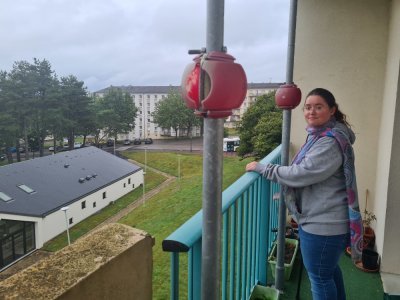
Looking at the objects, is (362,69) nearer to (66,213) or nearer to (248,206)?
(248,206)

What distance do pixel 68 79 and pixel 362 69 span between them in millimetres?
38741

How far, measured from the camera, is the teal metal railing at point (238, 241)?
2.99 ft

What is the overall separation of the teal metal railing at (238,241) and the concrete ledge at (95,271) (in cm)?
9

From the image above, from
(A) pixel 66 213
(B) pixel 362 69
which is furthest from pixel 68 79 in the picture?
(B) pixel 362 69

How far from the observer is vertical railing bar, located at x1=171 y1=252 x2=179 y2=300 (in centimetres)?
88

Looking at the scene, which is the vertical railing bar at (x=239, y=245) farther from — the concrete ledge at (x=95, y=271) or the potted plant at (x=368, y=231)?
the potted plant at (x=368, y=231)

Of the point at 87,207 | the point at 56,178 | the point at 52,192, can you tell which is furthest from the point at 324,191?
the point at 56,178

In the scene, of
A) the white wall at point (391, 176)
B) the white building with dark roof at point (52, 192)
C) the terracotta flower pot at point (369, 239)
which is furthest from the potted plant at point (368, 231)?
the white building with dark roof at point (52, 192)

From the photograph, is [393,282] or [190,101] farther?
[393,282]

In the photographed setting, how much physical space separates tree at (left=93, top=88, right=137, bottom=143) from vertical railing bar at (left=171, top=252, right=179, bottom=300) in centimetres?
4049

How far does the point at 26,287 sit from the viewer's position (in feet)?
2.20

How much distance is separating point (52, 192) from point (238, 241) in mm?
22119

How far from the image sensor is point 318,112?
141 cm

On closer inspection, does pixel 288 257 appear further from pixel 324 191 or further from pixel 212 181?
pixel 212 181
